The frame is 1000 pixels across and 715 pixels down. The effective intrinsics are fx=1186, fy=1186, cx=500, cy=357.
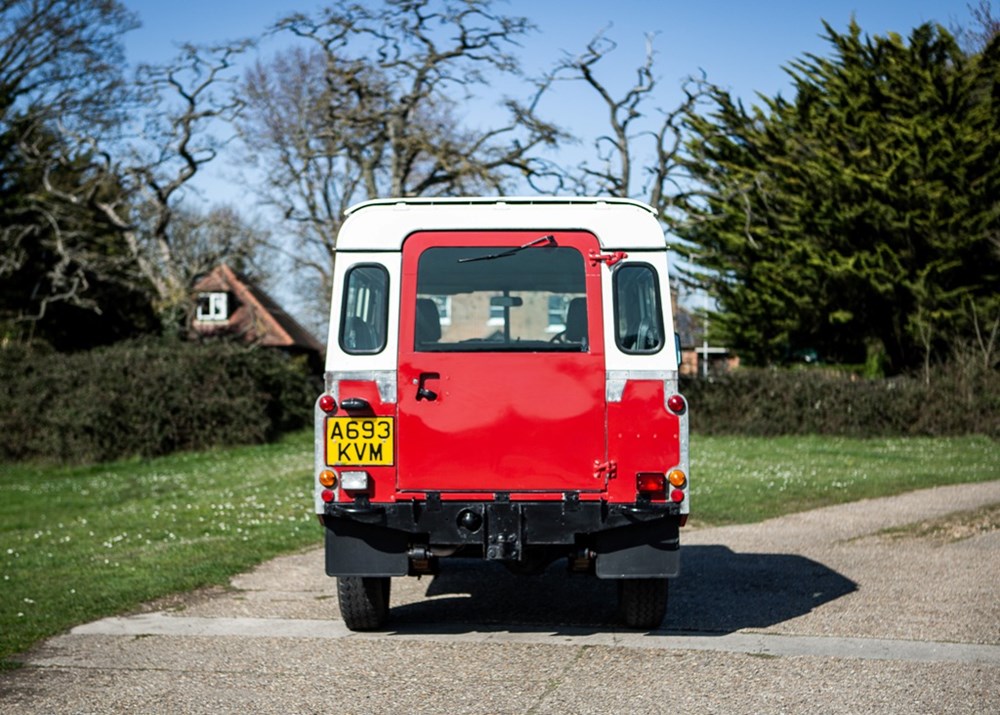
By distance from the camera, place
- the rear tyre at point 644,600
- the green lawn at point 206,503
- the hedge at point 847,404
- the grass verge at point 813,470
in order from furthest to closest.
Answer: the hedge at point 847,404 → the grass verge at point 813,470 → the green lawn at point 206,503 → the rear tyre at point 644,600

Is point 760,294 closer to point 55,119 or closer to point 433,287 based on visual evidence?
point 55,119

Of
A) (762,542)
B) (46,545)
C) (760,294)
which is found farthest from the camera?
(760,294)

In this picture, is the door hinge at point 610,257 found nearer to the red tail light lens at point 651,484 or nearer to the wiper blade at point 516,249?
the wiper blade at point 516,249

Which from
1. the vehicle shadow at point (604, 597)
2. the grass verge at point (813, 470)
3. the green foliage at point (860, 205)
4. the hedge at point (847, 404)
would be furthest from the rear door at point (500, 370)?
the green foliage at point (860, 205)

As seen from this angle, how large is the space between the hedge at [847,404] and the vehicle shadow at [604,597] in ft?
54.0

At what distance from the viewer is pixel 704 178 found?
34.3 m

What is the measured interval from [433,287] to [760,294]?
106ft

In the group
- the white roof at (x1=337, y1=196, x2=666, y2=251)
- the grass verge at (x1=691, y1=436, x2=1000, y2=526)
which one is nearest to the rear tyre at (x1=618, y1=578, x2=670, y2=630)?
the white roof at (x1=337, y1=196, x2=666, y2=251)

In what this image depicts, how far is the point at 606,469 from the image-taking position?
711 centimetres

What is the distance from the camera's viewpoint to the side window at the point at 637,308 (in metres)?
7.29

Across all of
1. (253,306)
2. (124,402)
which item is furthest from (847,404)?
(253,306)

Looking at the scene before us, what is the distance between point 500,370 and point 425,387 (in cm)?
47

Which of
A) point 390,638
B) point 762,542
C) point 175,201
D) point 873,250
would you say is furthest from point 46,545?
point 873,250

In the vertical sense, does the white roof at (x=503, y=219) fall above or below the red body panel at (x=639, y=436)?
above
